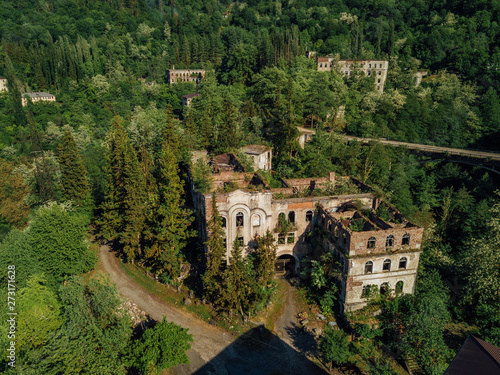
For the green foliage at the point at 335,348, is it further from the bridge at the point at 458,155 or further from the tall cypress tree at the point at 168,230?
the bridge at the point at 458,155

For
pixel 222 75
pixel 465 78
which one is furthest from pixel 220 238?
pixel 465 78

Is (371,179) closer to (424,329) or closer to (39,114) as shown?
(424,329)

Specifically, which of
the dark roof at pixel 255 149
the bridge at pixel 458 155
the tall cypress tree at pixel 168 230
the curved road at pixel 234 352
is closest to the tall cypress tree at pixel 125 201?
the tall cypress tree at pixel 168 230

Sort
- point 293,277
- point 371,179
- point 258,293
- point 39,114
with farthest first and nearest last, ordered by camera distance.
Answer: point 39,114
point 371,179
point 293,277
point 258,293

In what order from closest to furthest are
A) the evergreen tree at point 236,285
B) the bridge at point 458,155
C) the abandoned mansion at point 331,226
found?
1. the evergreen tree at point 236,285
2. the abandoned mansion at point 331,226
3. the bridge at point 458,155

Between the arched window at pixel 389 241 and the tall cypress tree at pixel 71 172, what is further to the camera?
the tall cypress tree at pixel 71 172

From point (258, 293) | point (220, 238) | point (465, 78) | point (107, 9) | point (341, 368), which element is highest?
point (107, 9)

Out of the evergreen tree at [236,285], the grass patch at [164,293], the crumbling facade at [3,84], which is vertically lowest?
the grass patch at [164,293]
